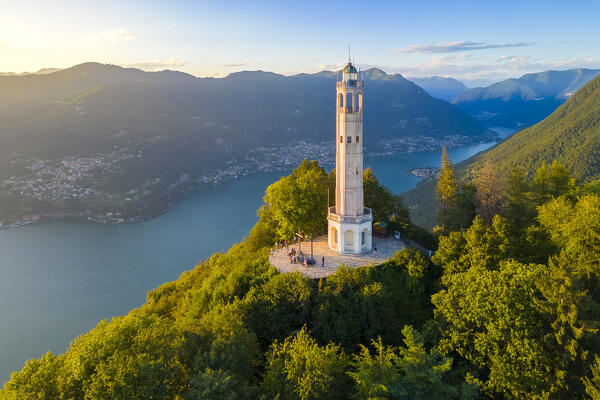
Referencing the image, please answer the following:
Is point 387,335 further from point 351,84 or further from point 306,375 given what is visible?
Answer: point 351,84

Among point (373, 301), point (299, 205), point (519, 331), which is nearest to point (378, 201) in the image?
point (299, 205)

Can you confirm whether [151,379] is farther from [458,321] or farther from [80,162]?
[80,162]

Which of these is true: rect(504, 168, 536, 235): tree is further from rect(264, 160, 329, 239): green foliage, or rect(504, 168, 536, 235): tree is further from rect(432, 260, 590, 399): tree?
rect(264, 160, 329, 239): green foliage

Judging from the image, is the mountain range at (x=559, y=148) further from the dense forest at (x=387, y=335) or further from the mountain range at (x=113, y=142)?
the mountain range at (x=113, y=142)

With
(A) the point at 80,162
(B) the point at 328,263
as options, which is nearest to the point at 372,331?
(B) the point at 328,263

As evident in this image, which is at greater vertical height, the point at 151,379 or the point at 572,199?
the point at 572,199

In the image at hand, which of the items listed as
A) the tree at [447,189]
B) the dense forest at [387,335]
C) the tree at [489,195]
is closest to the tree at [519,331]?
the dense forest at [387,335]
